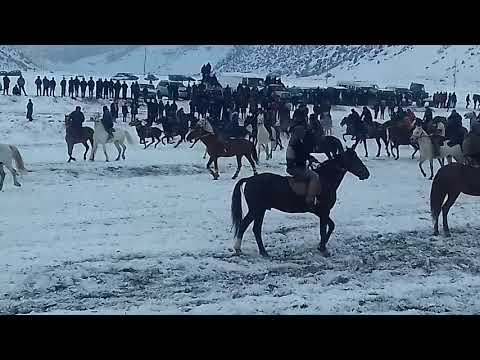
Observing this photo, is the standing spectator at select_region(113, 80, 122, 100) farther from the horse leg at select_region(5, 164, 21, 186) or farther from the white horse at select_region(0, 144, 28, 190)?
the horse leg at select_region(5, 164, 21, 186)

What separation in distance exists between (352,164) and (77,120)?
368 cm

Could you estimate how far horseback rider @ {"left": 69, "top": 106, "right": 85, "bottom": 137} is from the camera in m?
7.52

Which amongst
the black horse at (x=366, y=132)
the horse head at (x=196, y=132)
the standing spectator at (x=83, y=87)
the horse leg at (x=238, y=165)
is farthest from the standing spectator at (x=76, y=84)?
the black horse at (x=366, y=132)

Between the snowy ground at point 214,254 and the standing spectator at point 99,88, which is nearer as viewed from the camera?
the snowy ground at point 214,254

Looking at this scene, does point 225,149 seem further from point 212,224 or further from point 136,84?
point 212,224

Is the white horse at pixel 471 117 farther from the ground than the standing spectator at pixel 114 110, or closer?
farther from the ground

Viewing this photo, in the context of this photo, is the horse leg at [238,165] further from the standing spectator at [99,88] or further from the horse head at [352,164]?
the standing spectator at [99,88]

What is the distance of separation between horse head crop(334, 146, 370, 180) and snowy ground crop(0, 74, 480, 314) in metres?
0.09

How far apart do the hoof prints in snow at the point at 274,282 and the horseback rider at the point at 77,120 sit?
3.34m

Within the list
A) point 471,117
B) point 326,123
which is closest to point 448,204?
point 471,117

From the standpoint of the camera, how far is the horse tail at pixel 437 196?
17.0ft
